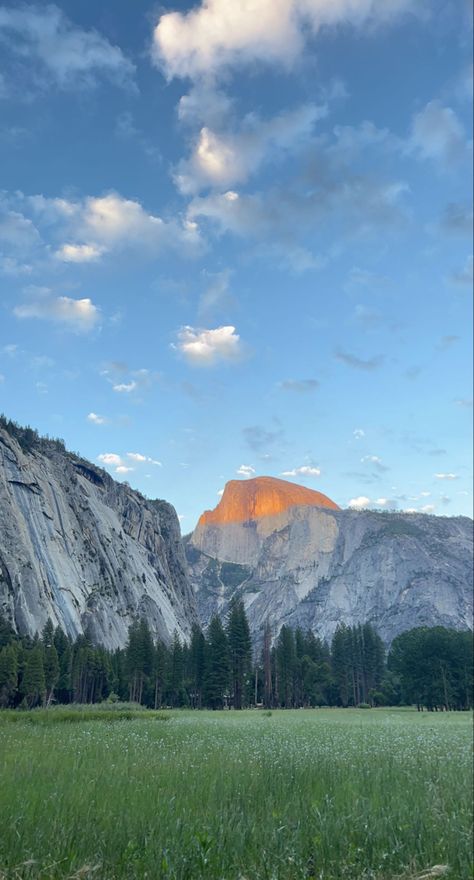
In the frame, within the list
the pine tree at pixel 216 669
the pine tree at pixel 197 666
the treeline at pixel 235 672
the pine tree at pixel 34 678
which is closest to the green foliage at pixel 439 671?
the treeline at pixel 235 672

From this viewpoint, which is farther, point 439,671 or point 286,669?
point 286,669

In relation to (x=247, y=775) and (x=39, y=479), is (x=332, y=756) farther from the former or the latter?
(x=39, y=479)

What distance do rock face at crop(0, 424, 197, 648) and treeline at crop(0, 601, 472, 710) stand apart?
19.1 metres

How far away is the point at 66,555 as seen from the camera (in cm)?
14650

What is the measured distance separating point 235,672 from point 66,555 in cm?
7364

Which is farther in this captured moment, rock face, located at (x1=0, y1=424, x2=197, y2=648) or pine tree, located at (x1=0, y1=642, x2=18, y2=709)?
rock face, located at (x1=0, y1=424, x2=197, y2=648)

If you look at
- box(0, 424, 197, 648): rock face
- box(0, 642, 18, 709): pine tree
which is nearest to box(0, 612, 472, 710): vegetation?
box(0, 642, 18, 709): pine tree

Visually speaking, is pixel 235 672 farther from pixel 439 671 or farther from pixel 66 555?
pixel 66 555

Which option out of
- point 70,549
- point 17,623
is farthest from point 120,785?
point 70,549

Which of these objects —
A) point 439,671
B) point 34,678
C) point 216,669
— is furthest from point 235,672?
point 34,678

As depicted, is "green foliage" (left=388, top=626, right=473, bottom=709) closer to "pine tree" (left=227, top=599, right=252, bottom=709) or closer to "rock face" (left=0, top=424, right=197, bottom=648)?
"pine tree" (left=227, top=599, right=252, bottom=709)

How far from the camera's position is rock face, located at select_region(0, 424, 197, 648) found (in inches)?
4771

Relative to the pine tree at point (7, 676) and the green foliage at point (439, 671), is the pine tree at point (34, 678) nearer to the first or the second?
the pine tree at point (7, 676)

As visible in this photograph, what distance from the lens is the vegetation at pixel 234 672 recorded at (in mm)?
77250
